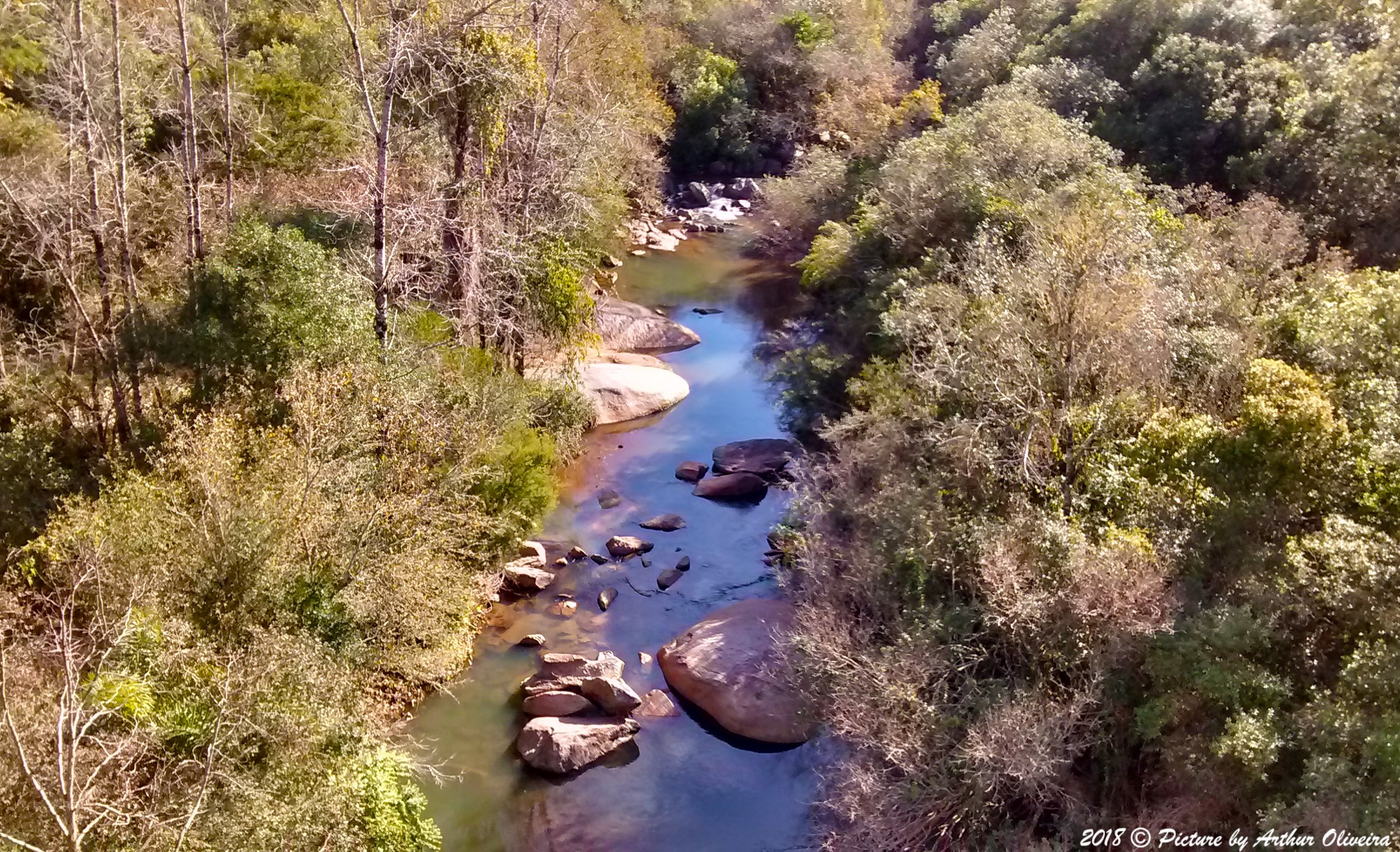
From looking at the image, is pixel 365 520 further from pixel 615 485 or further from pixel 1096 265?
pixel 1096 265

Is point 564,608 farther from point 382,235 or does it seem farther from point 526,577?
point 382,235

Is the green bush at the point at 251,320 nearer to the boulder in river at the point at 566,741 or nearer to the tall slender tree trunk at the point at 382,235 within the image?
the tall slender tree trunk at the point at 382,235

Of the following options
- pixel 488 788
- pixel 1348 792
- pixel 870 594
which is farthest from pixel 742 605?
pixel 1348 792

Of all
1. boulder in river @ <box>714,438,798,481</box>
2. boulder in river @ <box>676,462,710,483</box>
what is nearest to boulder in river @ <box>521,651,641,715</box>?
boulder in river @ <box>676,462,710,483</box>

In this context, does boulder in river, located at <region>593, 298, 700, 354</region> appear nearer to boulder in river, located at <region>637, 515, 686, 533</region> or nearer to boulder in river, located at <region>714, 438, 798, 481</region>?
boulder in river, located at <region>714, 438, 798, 481</region>

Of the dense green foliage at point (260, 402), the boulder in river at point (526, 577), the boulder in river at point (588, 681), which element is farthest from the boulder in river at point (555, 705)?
the boulder in river at point (526, 577)
